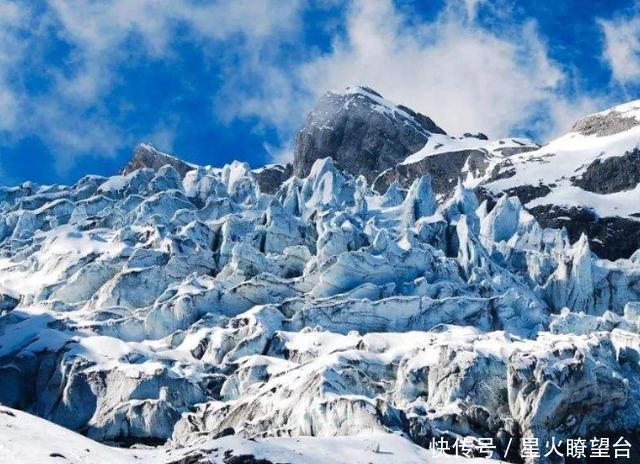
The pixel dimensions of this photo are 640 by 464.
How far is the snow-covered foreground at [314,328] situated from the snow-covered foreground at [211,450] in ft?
1.04

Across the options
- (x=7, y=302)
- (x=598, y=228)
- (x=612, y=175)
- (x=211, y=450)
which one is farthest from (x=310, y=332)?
(x=612, y=175)

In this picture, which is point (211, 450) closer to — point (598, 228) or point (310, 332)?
point (310, 332)

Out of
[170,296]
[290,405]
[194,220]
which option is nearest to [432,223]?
[194,220]

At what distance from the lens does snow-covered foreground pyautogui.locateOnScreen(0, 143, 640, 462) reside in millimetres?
83875

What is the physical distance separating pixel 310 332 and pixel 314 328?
4.37 ft

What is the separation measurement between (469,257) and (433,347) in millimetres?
35567

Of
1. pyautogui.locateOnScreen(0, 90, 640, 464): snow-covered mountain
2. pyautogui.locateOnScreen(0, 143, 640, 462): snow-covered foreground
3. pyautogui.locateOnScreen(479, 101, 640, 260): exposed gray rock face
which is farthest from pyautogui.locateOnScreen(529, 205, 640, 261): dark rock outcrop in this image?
pyautogui.locateOnScreen(0, 90, 640, 464): snow-covered mountain

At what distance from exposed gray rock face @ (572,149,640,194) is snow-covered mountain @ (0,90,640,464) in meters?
39.2

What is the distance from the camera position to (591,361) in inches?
3524

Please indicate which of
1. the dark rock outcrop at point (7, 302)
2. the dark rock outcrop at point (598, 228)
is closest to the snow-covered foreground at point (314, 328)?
the dark rock outcrop at point (7, 302)

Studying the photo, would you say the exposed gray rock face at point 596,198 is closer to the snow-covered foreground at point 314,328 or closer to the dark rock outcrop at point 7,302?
the snow-covered foreground at point 314,328

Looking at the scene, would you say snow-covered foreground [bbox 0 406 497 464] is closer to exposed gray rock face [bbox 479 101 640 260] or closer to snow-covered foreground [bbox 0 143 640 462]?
snow-covered foreground [bbox 0 143 640 462]

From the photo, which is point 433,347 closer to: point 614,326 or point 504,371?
point 504,371

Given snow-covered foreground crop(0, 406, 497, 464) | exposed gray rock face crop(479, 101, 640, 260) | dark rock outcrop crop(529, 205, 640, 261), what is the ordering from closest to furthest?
snow-covered foreground crop(0, 406, 497, 464) < dark rock outcrop crop(529, 205, 640, 261) < exposed gray rock face crop(479, 101, 640, 260)
